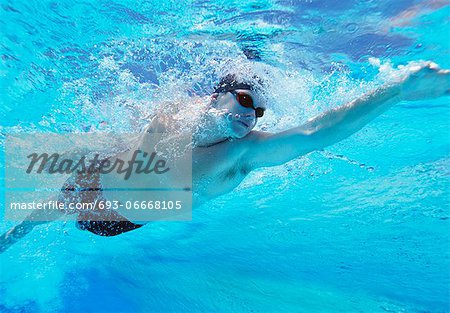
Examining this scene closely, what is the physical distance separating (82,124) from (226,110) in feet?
17.2

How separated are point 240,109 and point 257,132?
0.50 meters

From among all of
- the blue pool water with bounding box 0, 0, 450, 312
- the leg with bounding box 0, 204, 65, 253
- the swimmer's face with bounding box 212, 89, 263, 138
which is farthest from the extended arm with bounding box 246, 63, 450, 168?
the leg with bounding box 0, 204, 65, 253

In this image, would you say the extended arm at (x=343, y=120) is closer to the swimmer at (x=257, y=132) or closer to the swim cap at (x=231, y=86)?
the swimmer at (x=257, y=132)

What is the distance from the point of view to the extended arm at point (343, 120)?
3180 millimetres

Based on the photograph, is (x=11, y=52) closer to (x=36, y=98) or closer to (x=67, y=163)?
(x=36, y=98)

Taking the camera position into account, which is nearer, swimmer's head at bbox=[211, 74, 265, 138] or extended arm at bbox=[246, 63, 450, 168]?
extended arm at bbox=[246, 63, 450, 168]

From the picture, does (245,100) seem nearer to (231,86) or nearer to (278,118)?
(231,86)

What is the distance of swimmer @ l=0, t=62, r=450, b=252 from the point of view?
330 centimetres

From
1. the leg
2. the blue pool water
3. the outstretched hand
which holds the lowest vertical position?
the outstretched hand

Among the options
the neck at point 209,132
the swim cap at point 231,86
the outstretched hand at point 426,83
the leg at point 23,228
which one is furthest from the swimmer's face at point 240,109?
the leg at point 23,228

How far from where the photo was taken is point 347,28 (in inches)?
201

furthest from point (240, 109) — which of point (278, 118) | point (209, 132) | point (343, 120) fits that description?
point (278, 118)

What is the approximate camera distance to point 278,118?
733cm

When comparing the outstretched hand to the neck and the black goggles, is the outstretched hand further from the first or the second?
the neck
